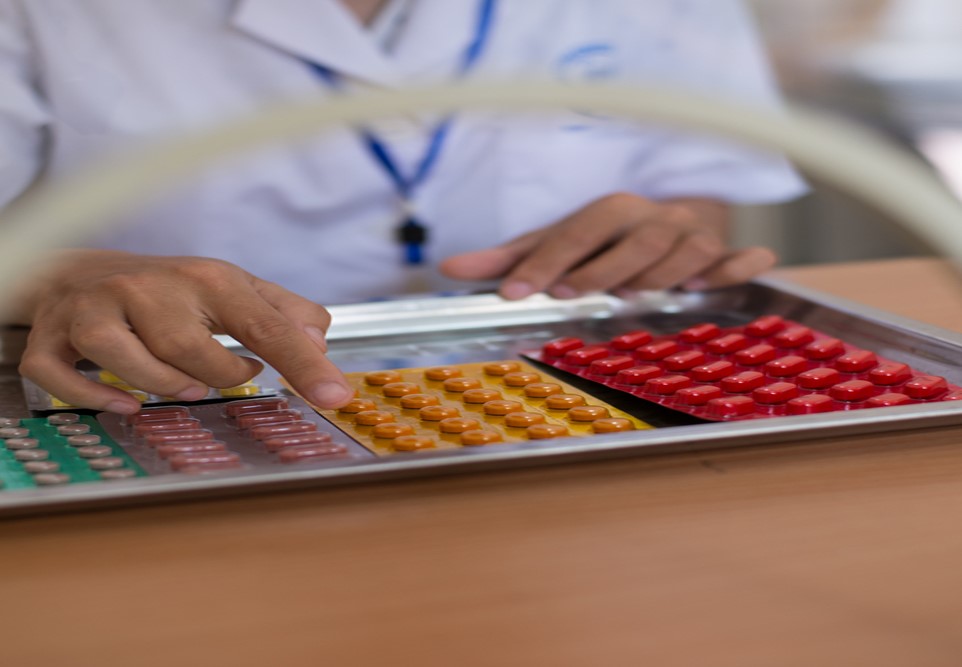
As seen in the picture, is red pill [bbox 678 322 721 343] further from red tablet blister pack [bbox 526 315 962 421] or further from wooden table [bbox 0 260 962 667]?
wooden table [bbox 0 260 962 667]

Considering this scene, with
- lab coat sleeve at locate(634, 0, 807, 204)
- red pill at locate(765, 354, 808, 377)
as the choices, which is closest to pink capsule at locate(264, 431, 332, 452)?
red pill at locate(765, 354, 808, 377)

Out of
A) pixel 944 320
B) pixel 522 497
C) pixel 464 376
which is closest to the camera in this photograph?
pixel 522 497

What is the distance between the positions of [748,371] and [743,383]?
0.10ft

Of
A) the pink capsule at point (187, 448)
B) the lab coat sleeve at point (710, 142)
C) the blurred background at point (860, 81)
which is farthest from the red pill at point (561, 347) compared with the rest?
the blurred background at point (860, 81)

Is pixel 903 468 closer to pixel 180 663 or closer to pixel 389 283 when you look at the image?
pixel 180 663

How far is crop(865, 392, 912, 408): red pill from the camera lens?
51 cm

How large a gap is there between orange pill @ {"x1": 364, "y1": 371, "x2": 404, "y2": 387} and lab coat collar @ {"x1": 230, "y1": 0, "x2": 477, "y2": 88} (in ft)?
1.26

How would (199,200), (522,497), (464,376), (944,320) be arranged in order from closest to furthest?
(522,497) < (464,376) < (944,320) < (199,200)

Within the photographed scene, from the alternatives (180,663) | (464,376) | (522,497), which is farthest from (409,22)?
(180,663)

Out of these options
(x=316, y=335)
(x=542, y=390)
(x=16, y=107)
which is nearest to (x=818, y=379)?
(x=542, y=390)

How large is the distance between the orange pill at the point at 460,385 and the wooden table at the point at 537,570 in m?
0.10

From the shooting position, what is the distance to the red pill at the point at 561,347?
24.1 inches

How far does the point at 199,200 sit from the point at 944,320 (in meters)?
0.55

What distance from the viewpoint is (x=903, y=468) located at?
0.47 meters
